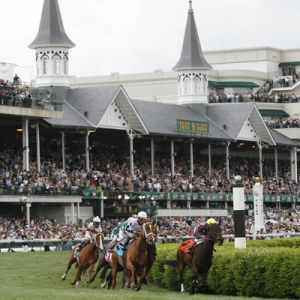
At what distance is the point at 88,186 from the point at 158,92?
30.3m

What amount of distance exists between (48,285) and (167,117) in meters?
37.3

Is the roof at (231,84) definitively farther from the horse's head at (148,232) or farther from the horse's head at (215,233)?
the horse's head at (148,232)

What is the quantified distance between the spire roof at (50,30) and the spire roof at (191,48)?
12447mm

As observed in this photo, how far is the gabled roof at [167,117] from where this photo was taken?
5603 centimetres

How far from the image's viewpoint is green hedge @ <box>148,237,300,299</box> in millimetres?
19578

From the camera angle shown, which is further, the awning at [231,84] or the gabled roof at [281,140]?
the awning at [231,84]

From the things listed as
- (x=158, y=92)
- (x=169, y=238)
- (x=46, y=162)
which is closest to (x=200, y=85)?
(x=158, y=92)

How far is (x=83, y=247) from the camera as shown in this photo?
75.5ft

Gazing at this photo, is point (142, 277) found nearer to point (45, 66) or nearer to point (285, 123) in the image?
point (45, 66)

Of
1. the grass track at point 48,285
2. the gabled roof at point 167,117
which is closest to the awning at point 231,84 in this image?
the gabled roof at point 167,117

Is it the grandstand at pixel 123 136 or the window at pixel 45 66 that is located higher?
the window at pixel 45 66

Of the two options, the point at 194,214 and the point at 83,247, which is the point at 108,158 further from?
the point at 83,247

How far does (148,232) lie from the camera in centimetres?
2050

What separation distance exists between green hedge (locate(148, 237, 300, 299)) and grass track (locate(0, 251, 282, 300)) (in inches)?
27.2
